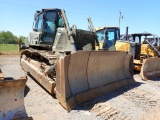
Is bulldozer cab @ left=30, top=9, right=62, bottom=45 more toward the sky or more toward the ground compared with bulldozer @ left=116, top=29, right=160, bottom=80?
more toward the sky

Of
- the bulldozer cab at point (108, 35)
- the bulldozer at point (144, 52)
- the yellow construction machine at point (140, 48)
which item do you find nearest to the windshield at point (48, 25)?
the yellow construction machine at point (140, 48)

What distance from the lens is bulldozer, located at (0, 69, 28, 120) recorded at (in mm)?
3691

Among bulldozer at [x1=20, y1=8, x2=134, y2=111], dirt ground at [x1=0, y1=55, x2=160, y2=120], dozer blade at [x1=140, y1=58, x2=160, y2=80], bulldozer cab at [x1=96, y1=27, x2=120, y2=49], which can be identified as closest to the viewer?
dirt ground at [x1=0, y1=55, x2=160, y2=120]

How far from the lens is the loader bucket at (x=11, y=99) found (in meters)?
3.69

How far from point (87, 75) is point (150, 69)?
4520 millimetres

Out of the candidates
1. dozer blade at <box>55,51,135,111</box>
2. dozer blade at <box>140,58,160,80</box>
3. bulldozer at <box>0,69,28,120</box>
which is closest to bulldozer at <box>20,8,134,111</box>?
dozer blade at <box>55,51,135,111</box>

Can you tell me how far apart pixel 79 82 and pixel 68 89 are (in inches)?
23.4

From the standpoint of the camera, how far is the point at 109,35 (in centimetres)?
1262

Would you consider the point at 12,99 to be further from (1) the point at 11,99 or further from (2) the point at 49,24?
(2) the point at 49,24

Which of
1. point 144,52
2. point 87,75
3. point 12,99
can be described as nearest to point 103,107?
point 87,75

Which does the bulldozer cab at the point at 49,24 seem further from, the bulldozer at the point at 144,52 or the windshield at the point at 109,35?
the windshield at the point at 109,35

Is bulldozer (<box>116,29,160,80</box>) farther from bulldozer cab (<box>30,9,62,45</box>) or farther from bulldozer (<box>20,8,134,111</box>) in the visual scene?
bulldozer cab (<box>30,9,62,45</box>)

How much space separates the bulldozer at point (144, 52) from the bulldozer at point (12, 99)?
20.8 feet

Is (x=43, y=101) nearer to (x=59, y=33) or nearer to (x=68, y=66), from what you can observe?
(x=68, y=66)
